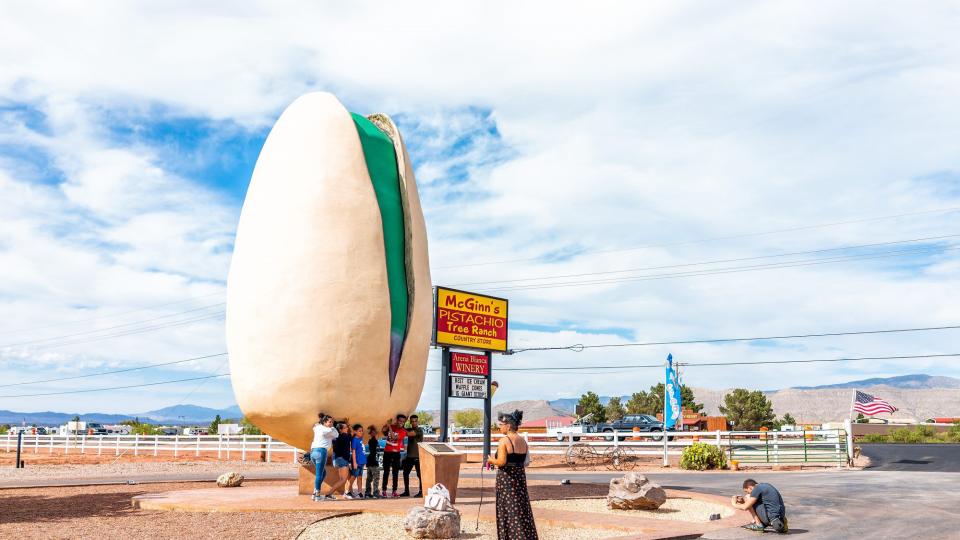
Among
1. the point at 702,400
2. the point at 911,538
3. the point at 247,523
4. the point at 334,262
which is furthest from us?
the point at 702,400

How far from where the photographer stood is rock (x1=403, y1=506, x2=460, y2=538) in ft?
31.8

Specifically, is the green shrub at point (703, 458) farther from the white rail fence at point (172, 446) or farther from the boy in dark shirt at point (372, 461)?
the white rail fence at point (172, 446)

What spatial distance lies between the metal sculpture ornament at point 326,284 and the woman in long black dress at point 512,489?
16.0 ft

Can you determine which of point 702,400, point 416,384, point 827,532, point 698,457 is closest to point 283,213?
point 416,384

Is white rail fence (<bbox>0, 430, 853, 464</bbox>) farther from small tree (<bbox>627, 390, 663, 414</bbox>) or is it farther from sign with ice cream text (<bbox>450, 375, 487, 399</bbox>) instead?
small tree (<bbox>627, 390, 663, 414</bbox>)

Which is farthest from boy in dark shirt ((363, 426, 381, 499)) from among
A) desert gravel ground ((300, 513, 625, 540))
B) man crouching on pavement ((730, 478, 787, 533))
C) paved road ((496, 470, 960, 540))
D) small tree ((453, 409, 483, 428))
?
small tree ((453, 409, 483, 428))

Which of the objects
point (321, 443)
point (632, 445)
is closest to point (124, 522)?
point (321, 443)

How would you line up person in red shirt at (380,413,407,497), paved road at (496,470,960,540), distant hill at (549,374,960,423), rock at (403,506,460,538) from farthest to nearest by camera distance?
distant hill at (549,374,960,423)
person in red shirt at (380,413,407,497)
paved road at (496,470,960,540)
rock at (403,506,460,538)

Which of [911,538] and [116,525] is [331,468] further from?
[911,538]

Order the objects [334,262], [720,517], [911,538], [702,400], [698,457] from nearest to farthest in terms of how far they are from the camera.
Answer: [911,538] → [720,517] → [334,262] → [698,457] → [702,400]

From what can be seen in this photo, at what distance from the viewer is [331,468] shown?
14094 mm

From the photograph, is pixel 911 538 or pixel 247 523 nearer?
pixel 911 538

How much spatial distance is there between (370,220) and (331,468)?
14.3 ft

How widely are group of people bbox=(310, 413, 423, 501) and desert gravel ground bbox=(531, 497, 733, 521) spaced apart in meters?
2.47
